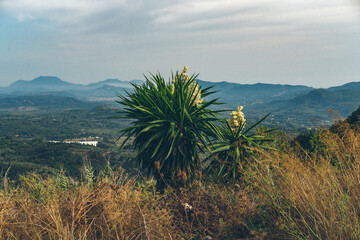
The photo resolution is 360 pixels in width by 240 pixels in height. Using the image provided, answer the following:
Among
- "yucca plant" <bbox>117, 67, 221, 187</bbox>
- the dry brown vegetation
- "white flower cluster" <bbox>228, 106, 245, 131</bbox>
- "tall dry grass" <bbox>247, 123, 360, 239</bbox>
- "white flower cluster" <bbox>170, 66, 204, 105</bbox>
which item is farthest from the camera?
"white flower cluster" <bbox>228, 106, 245, 131</bbox>

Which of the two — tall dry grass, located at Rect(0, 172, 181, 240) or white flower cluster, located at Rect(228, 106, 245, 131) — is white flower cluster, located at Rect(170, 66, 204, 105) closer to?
white flower cluster, located at Rect(228, 106, 245, 131)

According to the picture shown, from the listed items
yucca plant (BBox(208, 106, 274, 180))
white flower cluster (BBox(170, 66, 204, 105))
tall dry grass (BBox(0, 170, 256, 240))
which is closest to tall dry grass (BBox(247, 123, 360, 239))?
tall dry grass (BBox(0, 170, 256, 240))

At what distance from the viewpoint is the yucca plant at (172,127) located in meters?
6.01

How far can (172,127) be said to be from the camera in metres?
5.71

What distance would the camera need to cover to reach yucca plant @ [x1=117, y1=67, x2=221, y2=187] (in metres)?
6.01

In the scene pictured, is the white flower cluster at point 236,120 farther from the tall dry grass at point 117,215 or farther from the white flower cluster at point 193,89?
the tall dry grass at point 117,215

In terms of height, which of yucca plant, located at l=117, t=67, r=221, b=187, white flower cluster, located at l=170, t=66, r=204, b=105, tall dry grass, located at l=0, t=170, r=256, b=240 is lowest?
tall dry grass, located at l=0, t=170, r=256, b=240

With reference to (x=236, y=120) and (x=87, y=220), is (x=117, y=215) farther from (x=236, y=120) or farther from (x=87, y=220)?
(x=236, y=120)

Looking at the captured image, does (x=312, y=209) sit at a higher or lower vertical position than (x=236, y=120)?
lower

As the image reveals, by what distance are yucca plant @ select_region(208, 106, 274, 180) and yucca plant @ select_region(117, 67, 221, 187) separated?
47cm

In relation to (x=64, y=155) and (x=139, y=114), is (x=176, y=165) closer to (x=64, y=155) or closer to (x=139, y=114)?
(x=139, y=114)

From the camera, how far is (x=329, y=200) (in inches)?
135

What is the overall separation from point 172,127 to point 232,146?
1.81 meters

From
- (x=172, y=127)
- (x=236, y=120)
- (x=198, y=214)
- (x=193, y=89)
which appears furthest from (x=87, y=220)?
(x=236, y=120)
